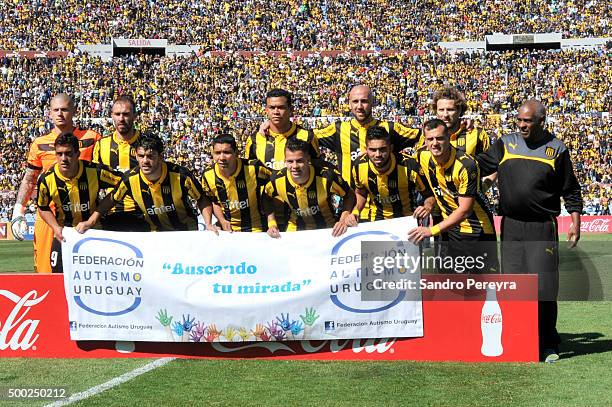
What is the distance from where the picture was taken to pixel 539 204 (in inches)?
268

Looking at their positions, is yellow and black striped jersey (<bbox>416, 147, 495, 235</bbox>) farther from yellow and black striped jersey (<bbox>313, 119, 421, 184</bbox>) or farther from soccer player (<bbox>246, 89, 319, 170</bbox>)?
soccer player (<bbox>246, 89, 319, 170</bbox>)

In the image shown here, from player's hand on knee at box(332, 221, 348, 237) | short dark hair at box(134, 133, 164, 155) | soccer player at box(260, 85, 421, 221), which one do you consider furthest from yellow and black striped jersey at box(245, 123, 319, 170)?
player's hand on knee at box(332, 221, 348, 237)

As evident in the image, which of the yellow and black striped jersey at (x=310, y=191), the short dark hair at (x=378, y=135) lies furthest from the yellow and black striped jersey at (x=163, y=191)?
the short dark hair at (x=378, y=135)

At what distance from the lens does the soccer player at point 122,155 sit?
793cm

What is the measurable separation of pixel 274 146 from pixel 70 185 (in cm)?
208

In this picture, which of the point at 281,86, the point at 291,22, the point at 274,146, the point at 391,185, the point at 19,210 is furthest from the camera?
the point at 291,22

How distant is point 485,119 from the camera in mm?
35125

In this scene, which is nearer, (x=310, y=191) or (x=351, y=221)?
(x=351, y=221)

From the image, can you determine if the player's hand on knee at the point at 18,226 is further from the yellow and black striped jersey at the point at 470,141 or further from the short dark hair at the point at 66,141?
the yellow and black striped jersey at the point at 470,141

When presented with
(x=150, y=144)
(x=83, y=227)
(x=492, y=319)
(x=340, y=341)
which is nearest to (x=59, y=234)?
(x=83, y=227)

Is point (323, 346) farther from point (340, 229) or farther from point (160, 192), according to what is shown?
point (160, 192)

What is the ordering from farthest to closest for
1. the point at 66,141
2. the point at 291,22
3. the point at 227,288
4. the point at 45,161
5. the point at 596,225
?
the point at 291,22, the point at 596,225, the point at 45,161, the point at 66,141, the point at 227,288

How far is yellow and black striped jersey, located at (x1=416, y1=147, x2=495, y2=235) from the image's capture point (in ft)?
22.6

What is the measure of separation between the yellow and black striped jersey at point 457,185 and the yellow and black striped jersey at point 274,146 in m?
1.37
